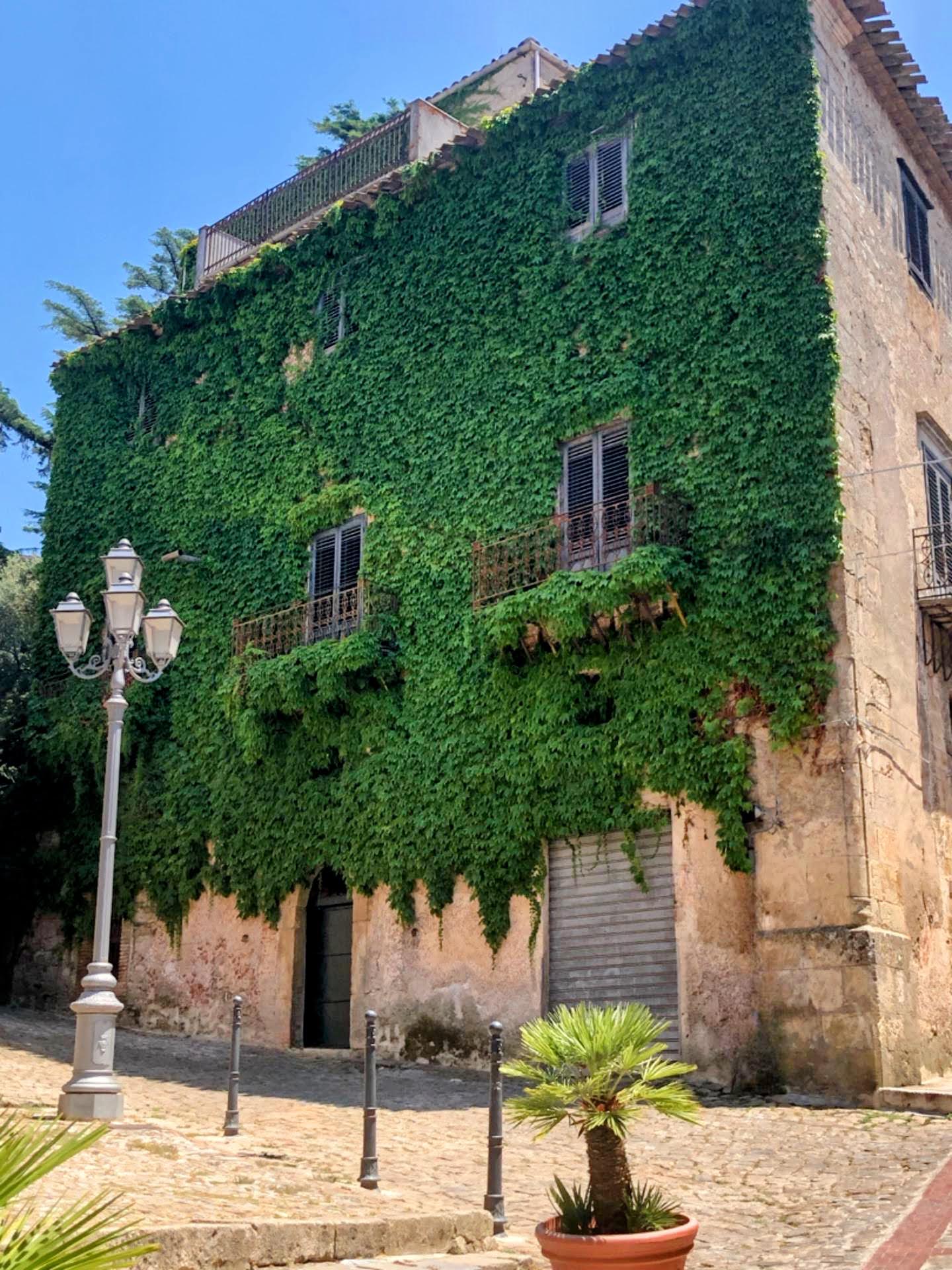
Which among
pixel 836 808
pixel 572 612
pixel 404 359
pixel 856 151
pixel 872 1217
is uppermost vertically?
pixel 856 151

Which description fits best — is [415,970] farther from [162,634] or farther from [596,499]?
[162,634]

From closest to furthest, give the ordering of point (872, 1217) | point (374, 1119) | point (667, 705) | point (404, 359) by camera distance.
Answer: point (872, 1217) < point (374, 1119) < point (667, 705) < point (404, 359)

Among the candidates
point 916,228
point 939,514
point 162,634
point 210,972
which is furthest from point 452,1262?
point 916,228

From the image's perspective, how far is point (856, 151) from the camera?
17.7 metres

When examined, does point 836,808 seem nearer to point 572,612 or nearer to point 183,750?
point 572,612

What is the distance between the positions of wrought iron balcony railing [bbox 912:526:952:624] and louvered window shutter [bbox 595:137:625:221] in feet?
18.4

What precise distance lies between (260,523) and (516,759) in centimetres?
689

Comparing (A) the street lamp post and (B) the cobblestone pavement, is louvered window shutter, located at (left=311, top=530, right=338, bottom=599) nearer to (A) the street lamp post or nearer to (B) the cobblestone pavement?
(B) the cobblestone pavement

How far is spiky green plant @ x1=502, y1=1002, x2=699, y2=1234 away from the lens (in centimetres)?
609

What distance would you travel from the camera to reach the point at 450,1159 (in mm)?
10758

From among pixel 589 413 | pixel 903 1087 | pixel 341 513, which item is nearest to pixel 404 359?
pixel 341 513

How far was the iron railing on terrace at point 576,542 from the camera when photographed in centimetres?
1583

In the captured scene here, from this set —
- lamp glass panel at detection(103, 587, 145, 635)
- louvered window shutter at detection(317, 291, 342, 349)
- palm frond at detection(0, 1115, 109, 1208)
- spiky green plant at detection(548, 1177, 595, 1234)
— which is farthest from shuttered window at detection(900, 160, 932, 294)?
palm frond at detection(0, 1115, 109, 1208)

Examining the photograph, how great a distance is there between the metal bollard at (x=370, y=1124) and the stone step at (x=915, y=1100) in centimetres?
590
